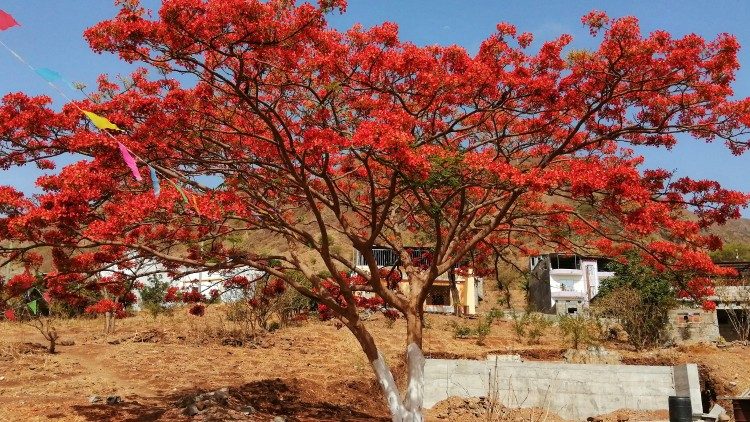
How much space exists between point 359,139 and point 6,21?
3309mm

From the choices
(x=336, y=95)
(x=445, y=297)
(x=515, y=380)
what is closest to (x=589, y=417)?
(x=515, y=380)

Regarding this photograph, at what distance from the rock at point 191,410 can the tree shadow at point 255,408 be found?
7cm

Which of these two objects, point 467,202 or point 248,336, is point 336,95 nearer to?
point 467,202

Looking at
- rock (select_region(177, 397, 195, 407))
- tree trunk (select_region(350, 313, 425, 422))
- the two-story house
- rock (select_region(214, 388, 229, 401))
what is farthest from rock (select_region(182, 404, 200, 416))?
the two-story house

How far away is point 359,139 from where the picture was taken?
21.8 ft

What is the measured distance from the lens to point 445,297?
1710 inches

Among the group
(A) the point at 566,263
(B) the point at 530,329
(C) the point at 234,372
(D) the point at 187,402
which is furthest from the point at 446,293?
(D) the point at 187,402

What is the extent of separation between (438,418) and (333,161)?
533 cm

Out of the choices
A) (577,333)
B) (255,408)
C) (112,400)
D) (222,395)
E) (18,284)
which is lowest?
(255,408)

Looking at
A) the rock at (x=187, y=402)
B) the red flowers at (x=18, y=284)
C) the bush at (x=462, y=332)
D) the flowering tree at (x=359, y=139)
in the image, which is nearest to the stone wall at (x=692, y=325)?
the bush at (x=462, y=332)

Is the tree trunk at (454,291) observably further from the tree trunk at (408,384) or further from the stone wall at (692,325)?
the stone wall at (692,325)

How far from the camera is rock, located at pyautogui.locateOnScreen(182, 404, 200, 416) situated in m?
8.80

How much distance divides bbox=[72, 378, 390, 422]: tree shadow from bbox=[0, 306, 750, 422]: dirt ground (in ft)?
0.07

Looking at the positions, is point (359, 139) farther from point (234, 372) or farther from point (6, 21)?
point (234, 372)
